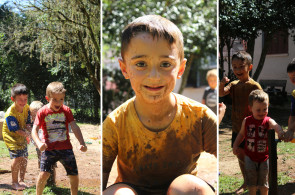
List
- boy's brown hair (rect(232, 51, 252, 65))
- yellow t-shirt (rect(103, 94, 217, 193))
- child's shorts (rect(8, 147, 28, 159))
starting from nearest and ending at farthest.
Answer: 1. yellow t-shirt (rect(103, 94, 217, 193))
2. boy's brown hair (rect(232, 51, 252, 65))
3. child's shorts (rect(8, 147, 28, 159))

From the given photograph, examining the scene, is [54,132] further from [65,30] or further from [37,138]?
[65,30]

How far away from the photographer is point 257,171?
4.81ft

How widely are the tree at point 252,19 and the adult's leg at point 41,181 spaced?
930 mm

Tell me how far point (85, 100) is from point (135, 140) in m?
0.55

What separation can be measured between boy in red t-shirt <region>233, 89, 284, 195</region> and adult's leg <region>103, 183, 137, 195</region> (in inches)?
28.0

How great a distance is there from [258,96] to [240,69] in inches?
6.6

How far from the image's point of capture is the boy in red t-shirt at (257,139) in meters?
1.36

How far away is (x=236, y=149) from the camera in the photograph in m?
1.49

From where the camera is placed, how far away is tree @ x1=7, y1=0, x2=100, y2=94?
1.42 metres

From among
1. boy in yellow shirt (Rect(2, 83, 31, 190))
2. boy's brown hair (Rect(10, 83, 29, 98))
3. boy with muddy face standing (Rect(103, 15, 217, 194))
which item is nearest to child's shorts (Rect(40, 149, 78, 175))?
boy in yellow shirt (Rect(2, 83, 31, 190))

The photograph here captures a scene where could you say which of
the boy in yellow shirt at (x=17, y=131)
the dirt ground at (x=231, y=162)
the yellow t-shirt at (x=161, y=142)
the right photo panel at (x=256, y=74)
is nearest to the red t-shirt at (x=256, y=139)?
the right photo panel at (x=256, y=74)

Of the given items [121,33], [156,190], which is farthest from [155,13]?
[156,190]

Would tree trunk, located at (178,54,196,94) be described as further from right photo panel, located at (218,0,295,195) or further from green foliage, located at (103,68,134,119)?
right photo panel, located at (218,0,295,195)

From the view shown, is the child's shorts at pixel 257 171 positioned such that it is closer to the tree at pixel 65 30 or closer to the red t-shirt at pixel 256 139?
the red t-shirt at pixel 256 139
